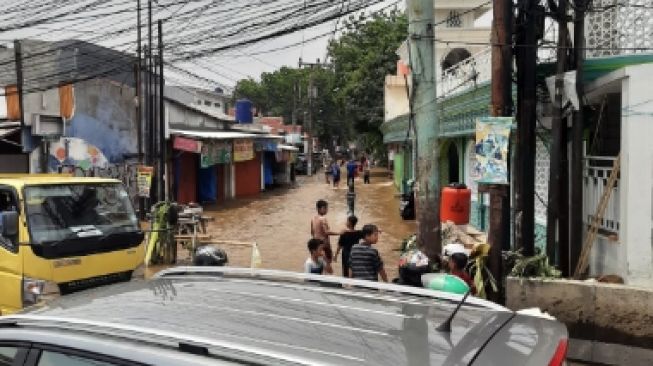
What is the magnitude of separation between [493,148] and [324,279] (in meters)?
4.41

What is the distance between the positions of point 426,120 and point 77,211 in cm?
412

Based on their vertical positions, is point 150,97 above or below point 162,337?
above

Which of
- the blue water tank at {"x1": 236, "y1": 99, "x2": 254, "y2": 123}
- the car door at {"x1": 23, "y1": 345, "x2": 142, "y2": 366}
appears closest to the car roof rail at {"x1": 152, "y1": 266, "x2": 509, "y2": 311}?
the car door at {"x1": 23, "y1": 345, "x2": 142, "y2": 366}

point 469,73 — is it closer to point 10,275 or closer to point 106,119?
point 10,275

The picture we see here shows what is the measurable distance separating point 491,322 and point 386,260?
1070 cm

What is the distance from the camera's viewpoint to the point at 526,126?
24.4 feet

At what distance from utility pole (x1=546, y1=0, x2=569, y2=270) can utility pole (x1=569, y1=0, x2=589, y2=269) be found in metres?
0.13

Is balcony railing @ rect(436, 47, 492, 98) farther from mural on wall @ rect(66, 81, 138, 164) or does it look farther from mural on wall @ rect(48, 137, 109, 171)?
mural on wall @ rect(66, 81, 138, 164)

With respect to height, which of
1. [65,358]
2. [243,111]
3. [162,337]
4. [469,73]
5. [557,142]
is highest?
[243,111]

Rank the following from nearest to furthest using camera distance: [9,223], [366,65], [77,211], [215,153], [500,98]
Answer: [9,223] → [500,98] → [77,211] → [215,153] → [366,65]

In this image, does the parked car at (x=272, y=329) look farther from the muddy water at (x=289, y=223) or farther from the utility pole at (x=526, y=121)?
the muddy water at (x=289, y=223)

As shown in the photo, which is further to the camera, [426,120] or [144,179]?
[144,179]

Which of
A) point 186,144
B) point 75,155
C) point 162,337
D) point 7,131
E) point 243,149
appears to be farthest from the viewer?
point 243,149

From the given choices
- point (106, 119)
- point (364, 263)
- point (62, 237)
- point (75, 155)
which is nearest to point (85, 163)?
point (75, 155)
